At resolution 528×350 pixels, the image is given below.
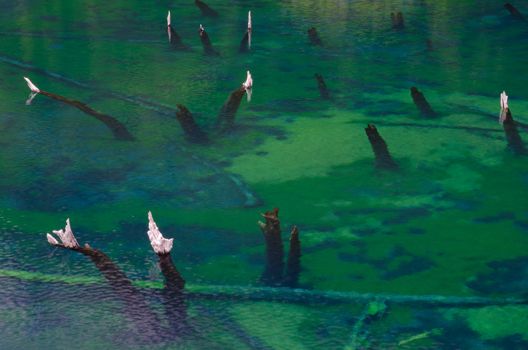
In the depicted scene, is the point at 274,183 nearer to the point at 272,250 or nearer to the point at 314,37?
the point at 272,250

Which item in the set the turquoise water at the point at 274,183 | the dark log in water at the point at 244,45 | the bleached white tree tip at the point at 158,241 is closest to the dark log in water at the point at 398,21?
the turquoise water at the point at 274,183

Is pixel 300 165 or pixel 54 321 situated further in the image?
pixel 300 165

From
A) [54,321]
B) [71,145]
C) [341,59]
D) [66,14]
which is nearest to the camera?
[54,321]

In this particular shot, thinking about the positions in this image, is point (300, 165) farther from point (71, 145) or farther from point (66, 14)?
point (66, 14)

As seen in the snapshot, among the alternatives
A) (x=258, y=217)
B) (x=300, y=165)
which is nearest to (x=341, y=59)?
(x=300, y=165)

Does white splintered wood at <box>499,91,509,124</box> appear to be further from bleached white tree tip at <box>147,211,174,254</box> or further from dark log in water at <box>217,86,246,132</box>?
bleached white tree tip at <box>147,211,174,254</box>

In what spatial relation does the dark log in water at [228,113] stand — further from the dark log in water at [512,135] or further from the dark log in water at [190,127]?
the dark log in water at [512,135]
